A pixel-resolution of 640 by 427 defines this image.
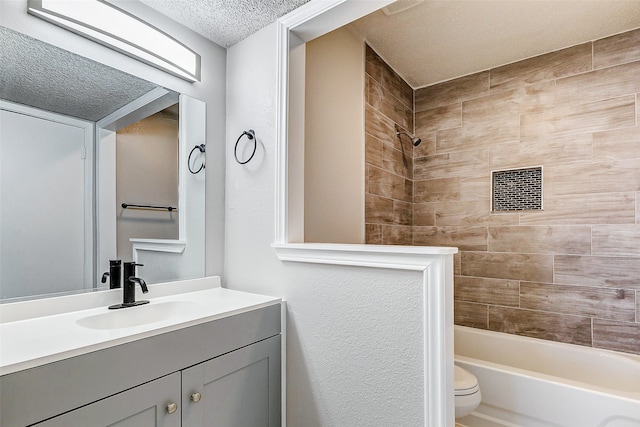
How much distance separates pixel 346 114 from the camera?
A: 2.17 metres

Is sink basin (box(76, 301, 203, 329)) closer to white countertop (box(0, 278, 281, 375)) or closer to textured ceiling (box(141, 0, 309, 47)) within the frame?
white countertop (box(0, 278, 281, 375))

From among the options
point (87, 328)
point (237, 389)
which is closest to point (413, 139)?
point (237, 389)

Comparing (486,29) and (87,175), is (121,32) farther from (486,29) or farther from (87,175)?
(486,29)

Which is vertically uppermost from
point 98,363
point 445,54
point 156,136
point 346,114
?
point 445,54

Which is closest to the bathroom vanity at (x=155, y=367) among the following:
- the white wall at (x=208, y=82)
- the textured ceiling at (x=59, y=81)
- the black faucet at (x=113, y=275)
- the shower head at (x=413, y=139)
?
the black faucet at (x=113, y=275)

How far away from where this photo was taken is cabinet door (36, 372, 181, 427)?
3.00ft

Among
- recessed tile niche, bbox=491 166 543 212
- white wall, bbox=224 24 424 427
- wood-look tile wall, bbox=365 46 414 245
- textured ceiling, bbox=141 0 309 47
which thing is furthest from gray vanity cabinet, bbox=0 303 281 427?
recessed tile niche, bbox=491 166 543 212

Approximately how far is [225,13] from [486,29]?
1645 millimetres

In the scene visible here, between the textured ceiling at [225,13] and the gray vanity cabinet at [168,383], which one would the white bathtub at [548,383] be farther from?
the textured ceiling at [225,13]

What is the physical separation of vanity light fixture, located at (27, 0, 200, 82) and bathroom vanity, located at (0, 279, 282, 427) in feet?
3.68

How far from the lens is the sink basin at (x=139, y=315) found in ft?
4.23

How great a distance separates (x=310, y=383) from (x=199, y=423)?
1.59 ft

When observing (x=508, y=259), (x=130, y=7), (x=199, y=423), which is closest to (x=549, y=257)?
(x=508, y=259)

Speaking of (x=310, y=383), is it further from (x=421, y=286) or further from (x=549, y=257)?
(x=549, y=257)
